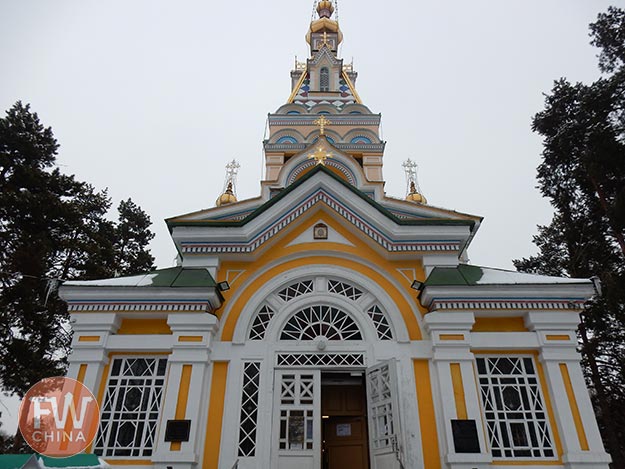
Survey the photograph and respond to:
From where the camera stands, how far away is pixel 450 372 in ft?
26.3

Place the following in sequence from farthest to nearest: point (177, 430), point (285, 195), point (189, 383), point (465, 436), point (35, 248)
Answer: point (35, 248) < point (285, 195) < point (189, 383) < point (177, 430) < point (465, 436)

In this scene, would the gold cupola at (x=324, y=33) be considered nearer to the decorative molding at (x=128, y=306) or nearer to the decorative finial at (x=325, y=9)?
the decorative finial at (x=325, y=9)

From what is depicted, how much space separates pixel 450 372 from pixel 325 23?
2252 centimetres

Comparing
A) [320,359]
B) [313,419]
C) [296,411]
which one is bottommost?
[313,419]

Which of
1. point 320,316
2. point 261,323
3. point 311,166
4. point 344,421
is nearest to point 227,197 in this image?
point 311,166

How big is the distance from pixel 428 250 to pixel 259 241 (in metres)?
3.34

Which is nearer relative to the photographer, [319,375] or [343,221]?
[319,375]

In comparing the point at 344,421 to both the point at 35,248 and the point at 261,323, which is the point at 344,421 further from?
the point at 35,248

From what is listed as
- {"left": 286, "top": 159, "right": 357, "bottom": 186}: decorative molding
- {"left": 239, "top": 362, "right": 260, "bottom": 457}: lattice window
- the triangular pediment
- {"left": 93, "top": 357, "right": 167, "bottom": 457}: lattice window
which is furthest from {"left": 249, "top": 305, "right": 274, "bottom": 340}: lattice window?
{"left": 286, "top": 159, "right": 357, "bottom": 186}: decorative molding

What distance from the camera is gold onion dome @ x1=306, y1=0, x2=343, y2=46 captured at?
2580 centimetres

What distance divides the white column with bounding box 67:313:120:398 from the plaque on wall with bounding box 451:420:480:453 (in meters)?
5.98

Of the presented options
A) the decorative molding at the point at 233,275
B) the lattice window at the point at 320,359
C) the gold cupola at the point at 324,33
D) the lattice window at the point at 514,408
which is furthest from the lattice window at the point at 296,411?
the gold cupola at the point at 324,33

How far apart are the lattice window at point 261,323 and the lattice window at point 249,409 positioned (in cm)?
54

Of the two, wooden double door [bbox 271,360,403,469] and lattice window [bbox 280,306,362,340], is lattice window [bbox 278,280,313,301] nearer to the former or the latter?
lattice window [bbox 280,306,362,340]
